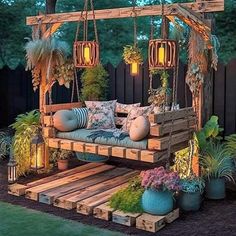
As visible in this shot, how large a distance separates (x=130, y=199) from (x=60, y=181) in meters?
1.36

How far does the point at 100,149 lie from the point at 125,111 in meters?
1.25

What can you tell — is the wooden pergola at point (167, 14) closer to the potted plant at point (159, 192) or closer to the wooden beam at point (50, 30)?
the wooden beam at point (50, 30)

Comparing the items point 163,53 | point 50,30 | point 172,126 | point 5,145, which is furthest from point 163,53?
point 5,145

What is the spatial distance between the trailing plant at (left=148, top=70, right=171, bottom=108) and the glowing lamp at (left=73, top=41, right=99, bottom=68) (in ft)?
4.21

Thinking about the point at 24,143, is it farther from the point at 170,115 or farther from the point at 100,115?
the point at 170,115

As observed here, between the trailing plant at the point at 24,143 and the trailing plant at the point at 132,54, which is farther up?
the trailing plant at the point at 132,54

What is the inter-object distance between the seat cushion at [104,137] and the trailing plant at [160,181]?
64cm

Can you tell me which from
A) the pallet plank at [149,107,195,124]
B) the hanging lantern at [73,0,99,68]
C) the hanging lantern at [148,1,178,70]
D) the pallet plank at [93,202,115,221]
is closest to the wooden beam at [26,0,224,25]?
the hanging lantern at [73,0,99,68]

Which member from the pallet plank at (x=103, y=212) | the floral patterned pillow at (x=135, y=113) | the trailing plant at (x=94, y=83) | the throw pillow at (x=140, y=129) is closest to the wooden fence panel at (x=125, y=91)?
the trailing plant at (x=94, y=83)

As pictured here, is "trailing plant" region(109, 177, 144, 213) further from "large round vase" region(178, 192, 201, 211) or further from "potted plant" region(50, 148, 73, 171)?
"potted plant" region(50, 148, 73, 171)

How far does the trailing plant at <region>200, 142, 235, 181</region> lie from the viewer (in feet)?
16.2

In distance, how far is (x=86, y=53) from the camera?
538 cm

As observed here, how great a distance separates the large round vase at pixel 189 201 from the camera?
4.54m

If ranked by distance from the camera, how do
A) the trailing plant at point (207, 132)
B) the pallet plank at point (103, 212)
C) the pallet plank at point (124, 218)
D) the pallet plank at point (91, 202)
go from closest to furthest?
1. the pallet plank at point (124, 218)
2. the pallet plank at point (103, 212)
3. the pallet plank at point (91, 202)
4. the trailing plant at point (207, 132)
